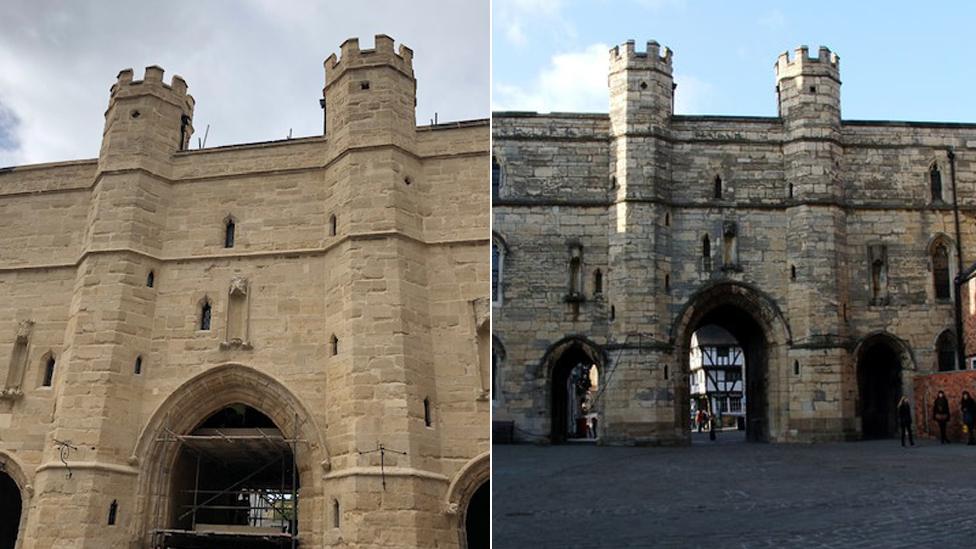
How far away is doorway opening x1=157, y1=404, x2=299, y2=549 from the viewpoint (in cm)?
1295

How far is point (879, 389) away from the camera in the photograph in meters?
20.1

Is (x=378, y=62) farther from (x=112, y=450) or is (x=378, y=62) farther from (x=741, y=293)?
(x=741, y=293)

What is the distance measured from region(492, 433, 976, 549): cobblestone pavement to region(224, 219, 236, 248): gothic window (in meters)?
5.26

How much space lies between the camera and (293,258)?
1389cm

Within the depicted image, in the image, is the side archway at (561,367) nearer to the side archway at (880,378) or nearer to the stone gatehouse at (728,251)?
the stone gatehouse at (728,251)

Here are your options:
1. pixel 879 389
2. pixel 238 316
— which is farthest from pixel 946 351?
pixel 238 316

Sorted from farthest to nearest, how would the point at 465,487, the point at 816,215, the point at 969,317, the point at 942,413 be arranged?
the point at 816,215
the point at 969,317
the point at 942,413
the point at 465,487

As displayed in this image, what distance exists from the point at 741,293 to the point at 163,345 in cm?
1128

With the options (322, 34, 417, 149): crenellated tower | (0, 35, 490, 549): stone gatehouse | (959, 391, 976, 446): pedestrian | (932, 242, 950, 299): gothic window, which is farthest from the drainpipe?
(322, 34, 417, 149): crenellated tower

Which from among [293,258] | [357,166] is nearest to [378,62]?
[357,166]

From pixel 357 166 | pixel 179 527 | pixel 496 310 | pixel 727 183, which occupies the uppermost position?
pixel 727 183

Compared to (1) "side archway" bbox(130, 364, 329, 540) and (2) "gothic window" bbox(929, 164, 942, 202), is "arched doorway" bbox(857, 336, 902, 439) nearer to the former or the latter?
(2) "gothic window" bbox(929, 164, 942, 202)

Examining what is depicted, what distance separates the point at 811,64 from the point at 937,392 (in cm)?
715

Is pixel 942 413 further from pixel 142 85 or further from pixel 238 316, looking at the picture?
pixel 142 85
